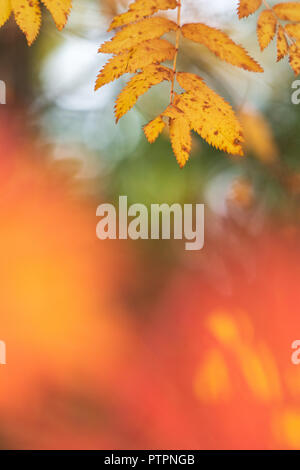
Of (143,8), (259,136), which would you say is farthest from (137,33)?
(259,136)

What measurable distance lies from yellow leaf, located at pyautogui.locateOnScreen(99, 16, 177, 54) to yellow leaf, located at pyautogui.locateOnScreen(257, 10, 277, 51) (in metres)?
0.14

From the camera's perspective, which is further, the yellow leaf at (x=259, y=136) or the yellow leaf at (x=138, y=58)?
the yellow leaf at (x=259, y=136)

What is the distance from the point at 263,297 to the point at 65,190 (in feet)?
2.02

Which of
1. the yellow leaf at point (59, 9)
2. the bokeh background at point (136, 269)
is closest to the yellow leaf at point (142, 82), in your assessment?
the yellow leaf at point (59, 9)

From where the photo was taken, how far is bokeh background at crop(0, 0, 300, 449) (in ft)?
3.71

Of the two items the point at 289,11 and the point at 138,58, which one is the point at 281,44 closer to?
the point at 289,11

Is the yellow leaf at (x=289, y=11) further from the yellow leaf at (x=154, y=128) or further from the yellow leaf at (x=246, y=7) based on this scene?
the yellow leaf at (x=154, y=128)

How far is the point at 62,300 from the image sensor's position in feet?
3.78

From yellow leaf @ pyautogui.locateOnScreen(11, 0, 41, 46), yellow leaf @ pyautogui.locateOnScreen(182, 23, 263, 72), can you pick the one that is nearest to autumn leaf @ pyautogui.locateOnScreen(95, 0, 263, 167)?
yellow leaf @ pyautogui.locateOnScreen(182, 23, 263, 72)

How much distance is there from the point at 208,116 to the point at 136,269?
1.92ft

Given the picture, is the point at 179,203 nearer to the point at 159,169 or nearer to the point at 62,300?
the point at 159,169

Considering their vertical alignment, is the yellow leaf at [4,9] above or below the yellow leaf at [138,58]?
above

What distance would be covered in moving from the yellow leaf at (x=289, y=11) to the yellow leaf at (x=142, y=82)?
0.21 meters

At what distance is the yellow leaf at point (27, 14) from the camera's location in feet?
2.22
